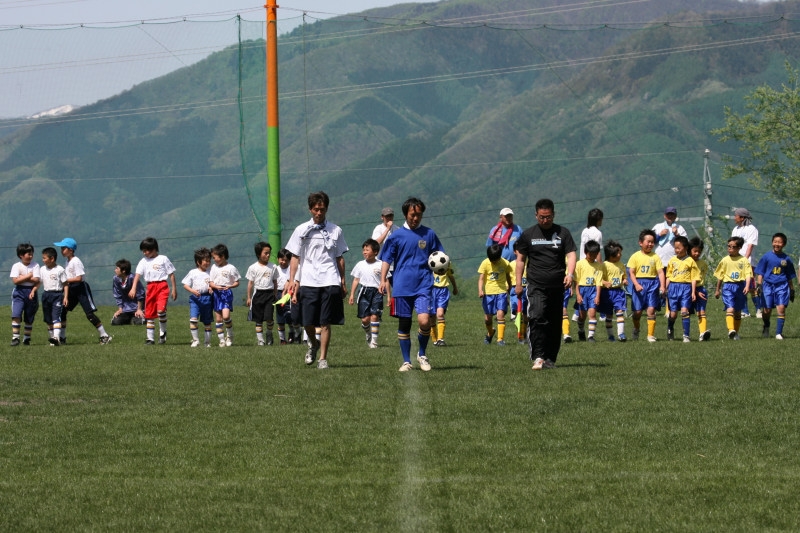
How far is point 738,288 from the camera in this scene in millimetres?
20312

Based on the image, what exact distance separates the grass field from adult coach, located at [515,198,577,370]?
0.38 m

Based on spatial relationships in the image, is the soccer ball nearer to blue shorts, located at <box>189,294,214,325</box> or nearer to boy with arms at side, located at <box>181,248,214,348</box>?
boy with arms at side, located at <box>181,248,214,348</box>

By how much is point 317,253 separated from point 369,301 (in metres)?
5.55

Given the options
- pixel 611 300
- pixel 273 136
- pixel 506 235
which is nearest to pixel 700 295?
pixel 611 300

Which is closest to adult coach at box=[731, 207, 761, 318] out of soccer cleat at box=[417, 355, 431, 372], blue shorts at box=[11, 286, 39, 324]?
soccer cleat at box=[417, 355, 431, 372]

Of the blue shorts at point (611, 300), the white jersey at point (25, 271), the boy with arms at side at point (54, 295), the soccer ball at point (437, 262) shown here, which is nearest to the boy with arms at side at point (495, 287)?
the blue shorts at point (611, 300)

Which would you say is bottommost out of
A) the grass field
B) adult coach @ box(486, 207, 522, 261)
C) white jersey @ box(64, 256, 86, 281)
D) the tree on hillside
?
the grass field

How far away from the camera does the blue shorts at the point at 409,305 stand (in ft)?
48.3

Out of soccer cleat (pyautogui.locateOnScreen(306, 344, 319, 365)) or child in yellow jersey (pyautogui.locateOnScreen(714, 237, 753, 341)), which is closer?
soccer cleat (pyautogui.locateOnScreen(306, 344, 319, 365))

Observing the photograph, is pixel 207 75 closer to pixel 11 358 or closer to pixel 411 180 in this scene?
pixel 11 358

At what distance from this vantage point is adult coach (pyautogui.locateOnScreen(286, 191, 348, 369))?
1538 centimetres

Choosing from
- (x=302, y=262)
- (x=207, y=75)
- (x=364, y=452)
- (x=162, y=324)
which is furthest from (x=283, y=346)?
(x=207, y=75)

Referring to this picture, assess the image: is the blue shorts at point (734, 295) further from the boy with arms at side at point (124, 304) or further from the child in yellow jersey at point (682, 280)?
the boy with arms at side at point (124, 304)

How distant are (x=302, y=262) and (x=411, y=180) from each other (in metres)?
144
